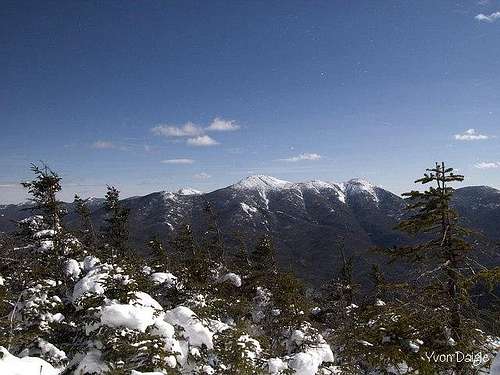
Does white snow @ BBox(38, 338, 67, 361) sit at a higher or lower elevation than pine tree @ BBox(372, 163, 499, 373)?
lower

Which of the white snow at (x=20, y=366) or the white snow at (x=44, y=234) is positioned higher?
the white snow at (x=44, y=234)

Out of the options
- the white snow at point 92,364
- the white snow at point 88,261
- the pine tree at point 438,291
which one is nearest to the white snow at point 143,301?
the white snow at point 92,364

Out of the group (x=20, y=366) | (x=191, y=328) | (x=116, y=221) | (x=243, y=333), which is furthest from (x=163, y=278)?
(x=116, y=221)

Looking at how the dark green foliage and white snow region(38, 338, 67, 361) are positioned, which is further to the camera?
the dark green foliage

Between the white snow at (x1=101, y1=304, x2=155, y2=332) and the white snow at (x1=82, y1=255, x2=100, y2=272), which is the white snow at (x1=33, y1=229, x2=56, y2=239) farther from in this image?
the white snow at (x1=101, y1=304, x2=155, y2=332)

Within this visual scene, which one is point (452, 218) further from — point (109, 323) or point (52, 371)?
point (52, 371)

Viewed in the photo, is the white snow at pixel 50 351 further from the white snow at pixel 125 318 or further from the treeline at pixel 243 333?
the white snow at pixel 125 318

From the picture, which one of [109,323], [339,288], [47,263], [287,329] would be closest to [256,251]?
[339,288]

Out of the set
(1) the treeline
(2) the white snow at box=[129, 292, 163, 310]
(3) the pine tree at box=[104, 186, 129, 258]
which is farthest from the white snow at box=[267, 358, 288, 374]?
(3) the pine tree at box=[104, 186, 129, 258]

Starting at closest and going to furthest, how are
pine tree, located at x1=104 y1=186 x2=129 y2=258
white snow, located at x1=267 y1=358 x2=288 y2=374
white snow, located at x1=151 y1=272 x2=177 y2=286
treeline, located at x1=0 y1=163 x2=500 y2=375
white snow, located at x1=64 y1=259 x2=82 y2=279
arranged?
treeline, located at x1=0 y1=163 x2=500 y2=375 < white snow, located at x1=267 y1=358 x2=288 y2=374 < white snow, located at x1=151 y1=272 x2=177 y2=286 < white snow, located at x1=64 y1=259 x2=82 y2=279 < pine tree, located at x1=104 y1=186 x2=129 y2=258

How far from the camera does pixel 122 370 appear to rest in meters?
6.72

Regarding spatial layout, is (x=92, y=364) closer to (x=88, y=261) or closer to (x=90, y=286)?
(x=90, y=286)

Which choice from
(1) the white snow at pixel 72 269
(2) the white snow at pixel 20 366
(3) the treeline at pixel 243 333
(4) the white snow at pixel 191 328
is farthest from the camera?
(1) the white snow at pixel 72 269

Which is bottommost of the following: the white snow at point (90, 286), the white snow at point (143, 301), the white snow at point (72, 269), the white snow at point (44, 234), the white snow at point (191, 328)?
the white snow at point (191, 328)
